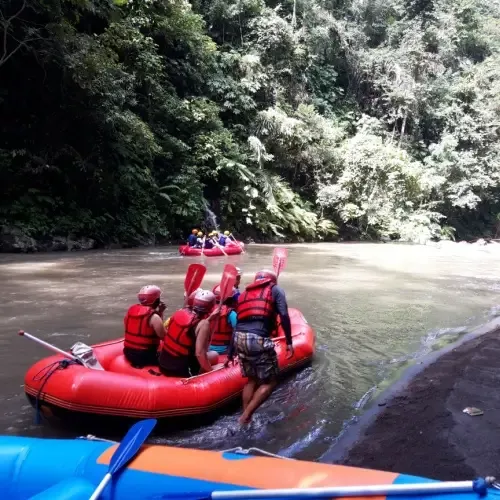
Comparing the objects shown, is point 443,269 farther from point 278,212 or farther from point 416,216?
point 416,216

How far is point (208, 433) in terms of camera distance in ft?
11.9

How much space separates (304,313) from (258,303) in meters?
3.79

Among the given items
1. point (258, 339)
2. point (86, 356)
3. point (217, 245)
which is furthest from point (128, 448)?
point (217, 245)

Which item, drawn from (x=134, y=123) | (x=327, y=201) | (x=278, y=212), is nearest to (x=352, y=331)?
(x=134, y=123)

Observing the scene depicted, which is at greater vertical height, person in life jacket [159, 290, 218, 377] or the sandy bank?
person in life jacket [159, 290, 218, 377]

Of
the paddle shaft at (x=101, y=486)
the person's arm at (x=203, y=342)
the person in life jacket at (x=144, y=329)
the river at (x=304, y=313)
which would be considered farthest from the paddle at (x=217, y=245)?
the paddle shaft at (x=101, y=486)

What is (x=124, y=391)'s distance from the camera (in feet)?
11.2

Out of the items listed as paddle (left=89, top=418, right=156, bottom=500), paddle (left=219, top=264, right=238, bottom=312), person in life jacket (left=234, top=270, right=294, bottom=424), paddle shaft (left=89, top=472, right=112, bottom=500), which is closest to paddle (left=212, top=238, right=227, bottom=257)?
paddle (left=219, top=264, right=238, bottom=312)

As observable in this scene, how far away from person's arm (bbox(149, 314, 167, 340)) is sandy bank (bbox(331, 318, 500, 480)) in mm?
1608

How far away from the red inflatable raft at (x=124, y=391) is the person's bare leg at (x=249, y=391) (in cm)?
15

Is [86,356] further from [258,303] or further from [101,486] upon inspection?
[101,486]

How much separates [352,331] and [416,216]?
20.6 meters

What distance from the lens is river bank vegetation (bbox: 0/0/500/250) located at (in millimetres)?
13758

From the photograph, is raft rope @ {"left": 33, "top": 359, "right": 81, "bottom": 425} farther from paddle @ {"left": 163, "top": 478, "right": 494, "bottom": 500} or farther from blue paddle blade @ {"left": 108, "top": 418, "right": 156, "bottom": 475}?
paddle @ {"left": 163, "top": 478, "right": 494, "bottom": 500}
